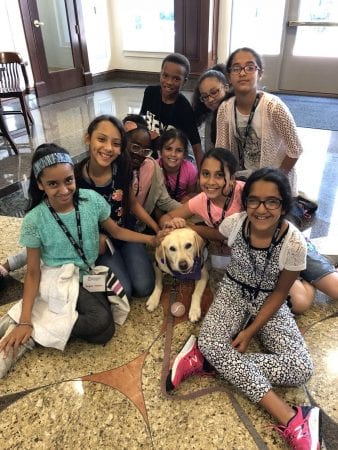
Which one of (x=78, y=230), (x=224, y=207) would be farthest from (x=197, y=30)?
(x=78, y=230)

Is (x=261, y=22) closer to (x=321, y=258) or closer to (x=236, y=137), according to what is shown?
(x=236, y=137)

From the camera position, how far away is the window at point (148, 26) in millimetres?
6961

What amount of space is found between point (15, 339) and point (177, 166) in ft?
4.43

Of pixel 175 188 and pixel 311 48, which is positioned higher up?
pixel 311 48

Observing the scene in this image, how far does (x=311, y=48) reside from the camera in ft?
19.5

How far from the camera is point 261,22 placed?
20.0 feet

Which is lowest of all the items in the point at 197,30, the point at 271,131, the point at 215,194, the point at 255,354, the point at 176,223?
the point at 255,354

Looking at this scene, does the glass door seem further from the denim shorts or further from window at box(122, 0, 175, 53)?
the denim shorts

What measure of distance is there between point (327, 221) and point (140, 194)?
1.34m

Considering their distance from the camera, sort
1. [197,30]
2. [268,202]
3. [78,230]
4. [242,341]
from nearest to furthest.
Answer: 1. [268,202]
2. [242,341]
3. [78,230]
4. [197,30]

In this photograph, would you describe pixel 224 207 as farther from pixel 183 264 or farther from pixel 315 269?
pixel 315 269

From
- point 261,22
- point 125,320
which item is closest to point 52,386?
point 125,320

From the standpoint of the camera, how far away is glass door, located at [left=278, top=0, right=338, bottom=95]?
5.68m

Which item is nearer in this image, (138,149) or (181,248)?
(181,248)
